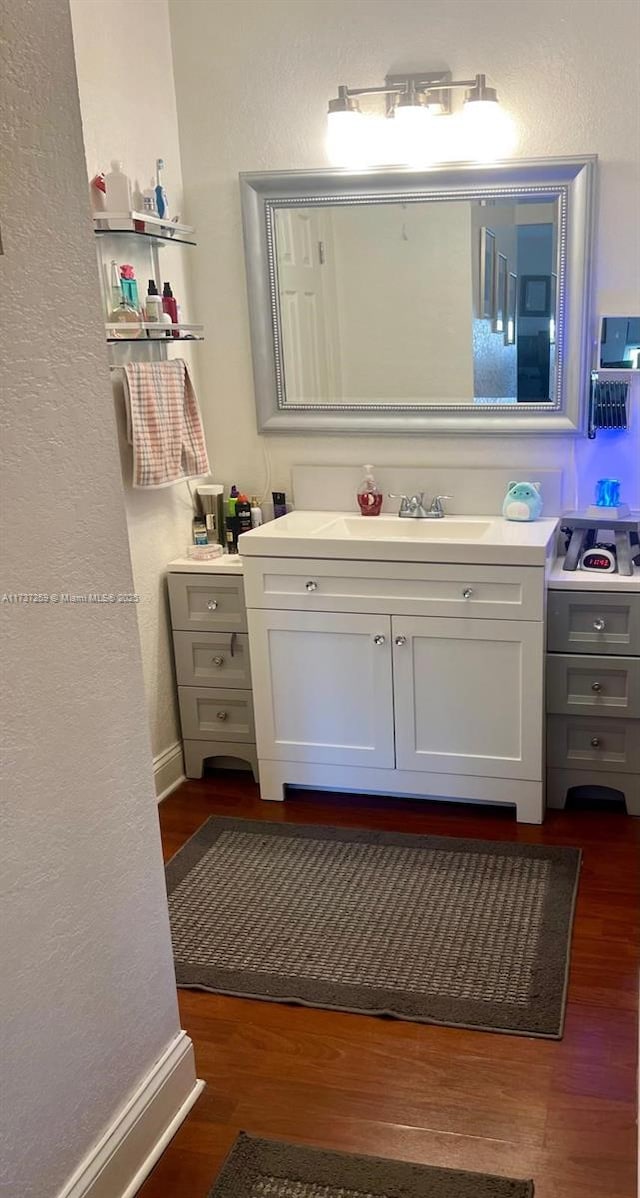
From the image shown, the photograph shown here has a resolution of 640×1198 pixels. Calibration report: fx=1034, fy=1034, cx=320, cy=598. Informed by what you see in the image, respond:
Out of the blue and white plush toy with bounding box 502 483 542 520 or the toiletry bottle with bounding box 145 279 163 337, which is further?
the blue and white plush toy with bounding box 502 483 542 520

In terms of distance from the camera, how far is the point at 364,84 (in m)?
2.99

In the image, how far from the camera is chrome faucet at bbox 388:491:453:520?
10.4 feet

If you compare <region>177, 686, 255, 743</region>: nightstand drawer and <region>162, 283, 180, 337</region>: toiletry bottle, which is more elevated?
<region>162, 283, 180, 337</region>: toiletry bottle

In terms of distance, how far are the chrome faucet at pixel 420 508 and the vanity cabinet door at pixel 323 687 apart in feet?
1.47

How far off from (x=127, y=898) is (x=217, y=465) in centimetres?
195

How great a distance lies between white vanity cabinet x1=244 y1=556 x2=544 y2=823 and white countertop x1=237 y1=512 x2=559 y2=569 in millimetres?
29

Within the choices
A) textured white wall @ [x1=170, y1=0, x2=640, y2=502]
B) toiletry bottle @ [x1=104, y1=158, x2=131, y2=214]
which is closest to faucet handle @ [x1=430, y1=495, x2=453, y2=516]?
textured white wall @ [x1=170, y1=0, x2=640, y2=502]

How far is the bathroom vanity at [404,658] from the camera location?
9.07 ft

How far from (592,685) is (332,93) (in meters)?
1.87

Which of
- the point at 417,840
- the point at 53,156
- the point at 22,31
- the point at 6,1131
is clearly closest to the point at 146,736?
the point at 6,1131

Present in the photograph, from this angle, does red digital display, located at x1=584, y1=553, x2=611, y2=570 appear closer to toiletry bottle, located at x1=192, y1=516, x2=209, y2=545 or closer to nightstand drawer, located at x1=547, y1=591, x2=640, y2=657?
nightstand drawer, located at x1=547, y1=591, x2=640, y2=657

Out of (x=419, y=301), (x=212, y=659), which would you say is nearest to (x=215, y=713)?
(x=212, y=659)

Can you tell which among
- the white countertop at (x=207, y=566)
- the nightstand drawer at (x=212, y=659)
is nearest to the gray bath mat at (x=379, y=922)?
the nightstand drawer at (x=212, y=659)

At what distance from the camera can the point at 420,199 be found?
301cm
